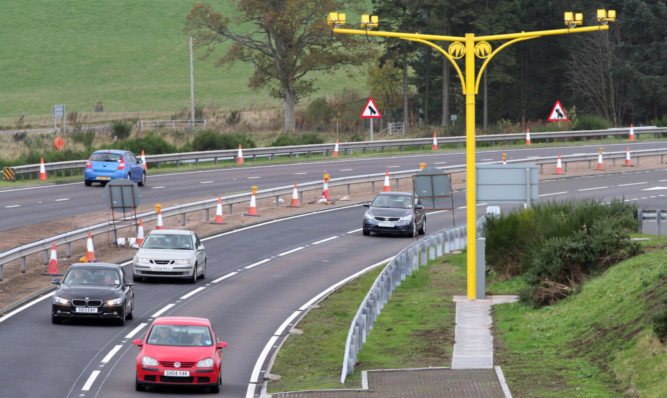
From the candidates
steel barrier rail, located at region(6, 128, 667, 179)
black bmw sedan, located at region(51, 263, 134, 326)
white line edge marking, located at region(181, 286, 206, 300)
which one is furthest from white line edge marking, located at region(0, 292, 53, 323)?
steel barrier rail, located at region(6, 128, 667, 179)

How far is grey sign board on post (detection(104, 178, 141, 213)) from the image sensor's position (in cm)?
3338

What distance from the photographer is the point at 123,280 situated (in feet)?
76.9

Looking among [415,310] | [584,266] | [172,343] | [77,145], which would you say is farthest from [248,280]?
[77,145]

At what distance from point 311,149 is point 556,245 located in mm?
34229

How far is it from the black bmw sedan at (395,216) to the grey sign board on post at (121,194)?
26.7 ft

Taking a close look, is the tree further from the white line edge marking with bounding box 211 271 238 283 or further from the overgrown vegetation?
the white line edge marking with bounding box 211 271 238 283

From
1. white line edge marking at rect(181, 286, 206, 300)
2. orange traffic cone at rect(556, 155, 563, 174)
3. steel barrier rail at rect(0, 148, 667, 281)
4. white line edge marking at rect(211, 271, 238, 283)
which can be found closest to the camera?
white line edge marking at rect(181, 286, 206, 300)

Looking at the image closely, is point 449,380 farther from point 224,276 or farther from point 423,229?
point 423,229

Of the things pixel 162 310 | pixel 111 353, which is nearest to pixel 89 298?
pixel 111 353

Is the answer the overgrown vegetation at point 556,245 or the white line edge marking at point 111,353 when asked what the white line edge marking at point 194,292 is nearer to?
the white line edge marking at point 111,353

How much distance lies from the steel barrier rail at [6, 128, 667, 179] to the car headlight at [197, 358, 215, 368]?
32184mm

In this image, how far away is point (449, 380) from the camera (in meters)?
18.2

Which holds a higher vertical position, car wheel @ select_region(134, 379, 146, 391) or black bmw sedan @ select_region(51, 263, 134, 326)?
black bmw sedan @ select_region(51, 263, 134, 326)

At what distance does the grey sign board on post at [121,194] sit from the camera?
33.4 metres
